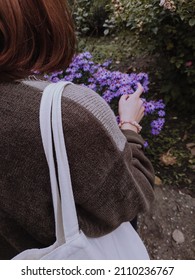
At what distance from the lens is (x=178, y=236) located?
2352 mm

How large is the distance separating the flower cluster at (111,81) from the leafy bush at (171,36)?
543mm

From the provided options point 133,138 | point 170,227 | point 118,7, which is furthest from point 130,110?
point 118,7

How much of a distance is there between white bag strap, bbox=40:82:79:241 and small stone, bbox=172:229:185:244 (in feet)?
5.31

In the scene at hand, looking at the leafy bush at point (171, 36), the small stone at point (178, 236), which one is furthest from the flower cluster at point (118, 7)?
the small stone at point (178, 236)

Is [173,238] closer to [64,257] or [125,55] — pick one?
[64,257]

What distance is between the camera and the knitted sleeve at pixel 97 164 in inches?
32.9

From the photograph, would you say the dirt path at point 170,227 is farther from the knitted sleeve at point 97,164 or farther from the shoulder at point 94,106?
the shoulder at point 94,106

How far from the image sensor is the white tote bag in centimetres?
81

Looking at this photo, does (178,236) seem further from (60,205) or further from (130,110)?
(60,205)

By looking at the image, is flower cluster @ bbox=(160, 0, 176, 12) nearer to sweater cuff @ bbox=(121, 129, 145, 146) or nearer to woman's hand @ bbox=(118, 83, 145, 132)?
woman's hand @ bbox=(118, 83, 145, 132)

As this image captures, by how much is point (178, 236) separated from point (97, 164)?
65.4 inches

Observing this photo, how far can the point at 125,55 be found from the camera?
13.1 feet
